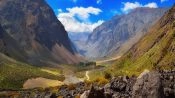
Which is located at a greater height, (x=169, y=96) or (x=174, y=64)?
(x=174, y=64)

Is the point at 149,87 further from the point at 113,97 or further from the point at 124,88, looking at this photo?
the point at 124,88

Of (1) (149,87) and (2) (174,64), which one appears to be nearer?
(1) (149,87)

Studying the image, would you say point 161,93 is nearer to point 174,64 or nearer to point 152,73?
point 152,73

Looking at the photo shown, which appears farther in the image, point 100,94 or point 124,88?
point 124,88

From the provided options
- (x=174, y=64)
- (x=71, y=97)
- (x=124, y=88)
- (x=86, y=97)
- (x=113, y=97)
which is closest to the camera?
(x=86, y=97)

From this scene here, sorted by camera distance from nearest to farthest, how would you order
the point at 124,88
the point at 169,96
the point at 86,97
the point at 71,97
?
the point at 169,96 → the point at 86,97 → the point at 124,88 → the point at 71,97

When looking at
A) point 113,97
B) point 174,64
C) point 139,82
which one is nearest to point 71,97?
point 113,97

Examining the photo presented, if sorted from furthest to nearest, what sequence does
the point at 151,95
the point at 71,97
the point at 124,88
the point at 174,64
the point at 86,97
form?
the point at 174,64, the point at 71,97, the point at 124,88, the point at 86,97, the point at 151,95

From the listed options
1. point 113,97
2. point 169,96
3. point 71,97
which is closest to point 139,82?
point 169,96

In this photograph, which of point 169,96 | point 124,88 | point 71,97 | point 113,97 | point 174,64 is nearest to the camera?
point 169,96
